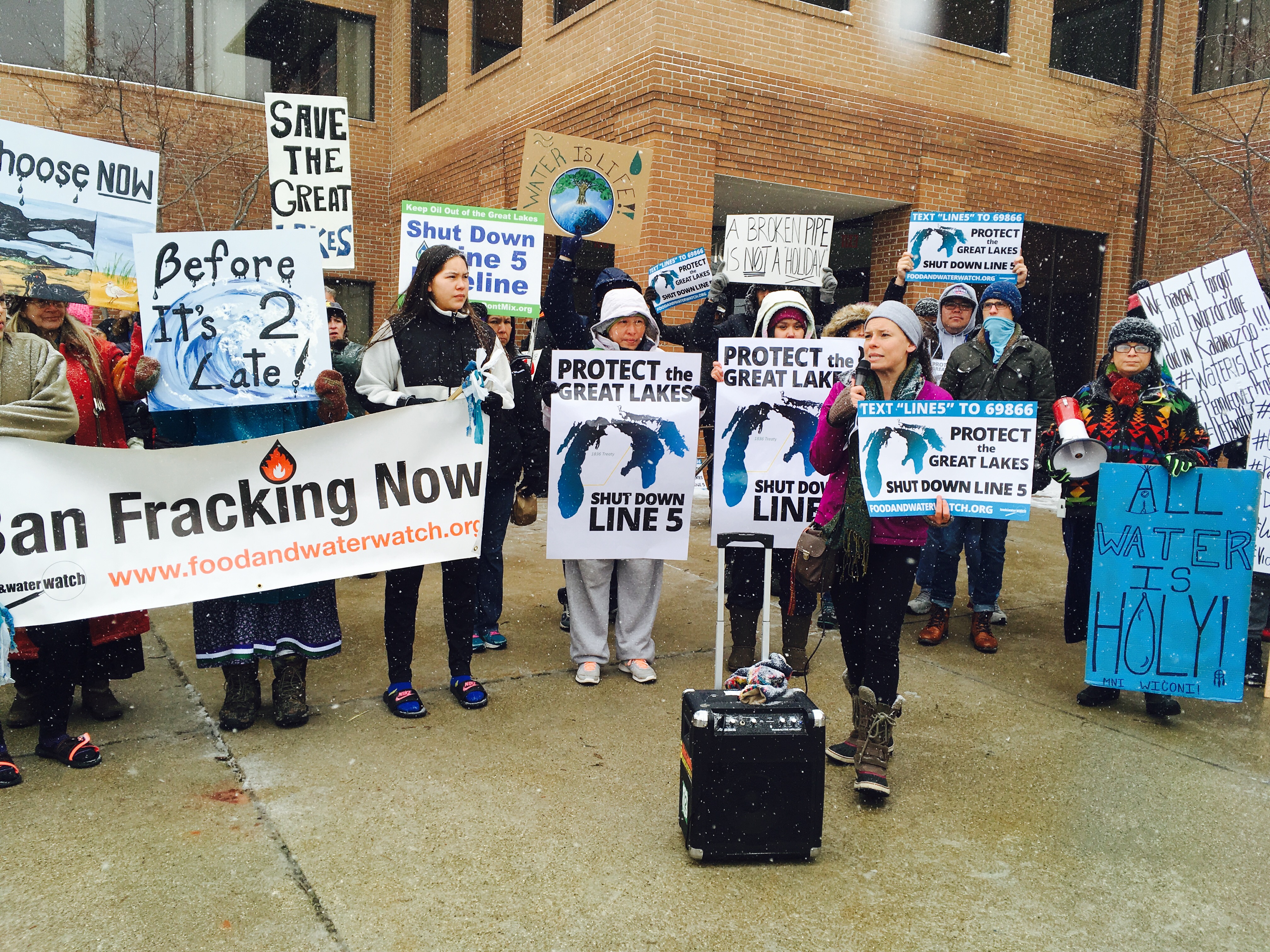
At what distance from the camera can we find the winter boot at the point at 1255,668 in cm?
504

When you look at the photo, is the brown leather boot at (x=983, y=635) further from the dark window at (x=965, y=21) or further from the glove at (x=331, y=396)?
the dark window at (x=965, y=21)

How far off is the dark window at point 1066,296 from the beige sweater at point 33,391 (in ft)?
39.1

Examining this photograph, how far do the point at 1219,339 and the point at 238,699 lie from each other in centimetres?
489

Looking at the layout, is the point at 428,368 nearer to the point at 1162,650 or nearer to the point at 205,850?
the point at 205,850

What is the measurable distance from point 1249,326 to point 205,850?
508cm

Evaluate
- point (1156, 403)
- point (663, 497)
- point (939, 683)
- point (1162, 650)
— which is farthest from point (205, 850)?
point (1156, 403)

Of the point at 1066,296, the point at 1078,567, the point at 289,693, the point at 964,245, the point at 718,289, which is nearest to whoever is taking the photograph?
the point at 289,693

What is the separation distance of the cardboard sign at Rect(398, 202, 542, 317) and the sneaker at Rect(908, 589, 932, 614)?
9.90ft

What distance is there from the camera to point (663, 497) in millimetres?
4926

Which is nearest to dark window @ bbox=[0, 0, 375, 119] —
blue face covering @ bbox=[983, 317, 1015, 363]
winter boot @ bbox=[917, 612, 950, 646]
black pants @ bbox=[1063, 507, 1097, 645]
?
blue face covering @ bbox=[983, 317, 1015, 363]

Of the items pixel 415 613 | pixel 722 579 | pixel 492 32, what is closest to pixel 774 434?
pixel 722 579

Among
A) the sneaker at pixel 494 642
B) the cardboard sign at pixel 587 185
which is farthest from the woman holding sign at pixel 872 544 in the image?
the cardboard sign at pixel 587 185

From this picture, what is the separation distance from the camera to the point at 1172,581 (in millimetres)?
4461

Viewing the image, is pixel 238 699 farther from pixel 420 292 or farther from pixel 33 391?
pixel 420 292
